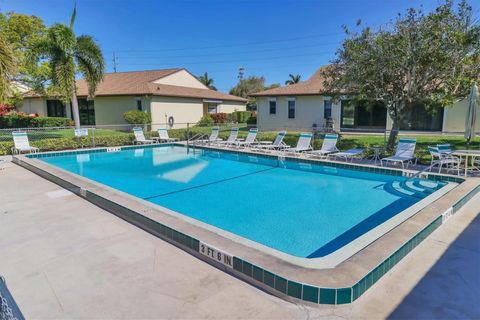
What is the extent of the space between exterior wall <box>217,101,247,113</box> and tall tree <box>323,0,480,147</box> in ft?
68.9

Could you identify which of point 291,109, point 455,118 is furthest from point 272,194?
point 291,109

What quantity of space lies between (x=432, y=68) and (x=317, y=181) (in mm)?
5222

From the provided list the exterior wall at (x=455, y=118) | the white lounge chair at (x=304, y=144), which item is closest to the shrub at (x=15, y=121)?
the white lounge chair at (x=304, y=144)

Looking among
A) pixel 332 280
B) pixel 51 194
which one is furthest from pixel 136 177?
pixel 332 280

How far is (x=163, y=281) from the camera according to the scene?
347cm

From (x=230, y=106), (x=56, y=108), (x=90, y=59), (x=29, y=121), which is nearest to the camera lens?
(x=90, y=59)

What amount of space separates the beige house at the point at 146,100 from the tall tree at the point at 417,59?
1355 centimetres

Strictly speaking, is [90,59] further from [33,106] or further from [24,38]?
[33,106]

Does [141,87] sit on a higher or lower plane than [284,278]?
higher

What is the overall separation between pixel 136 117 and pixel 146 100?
2.07m

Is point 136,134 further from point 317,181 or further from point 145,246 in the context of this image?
point 145,246

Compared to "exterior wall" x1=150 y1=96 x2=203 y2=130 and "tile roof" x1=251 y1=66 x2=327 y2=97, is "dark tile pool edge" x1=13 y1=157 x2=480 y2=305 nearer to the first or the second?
"tile roof" x1=251 y1=66 x2=327 y2=97

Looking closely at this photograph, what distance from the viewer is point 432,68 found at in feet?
33.4

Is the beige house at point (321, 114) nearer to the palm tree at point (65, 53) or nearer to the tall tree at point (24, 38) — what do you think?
the palm tree at point (65, 53)
